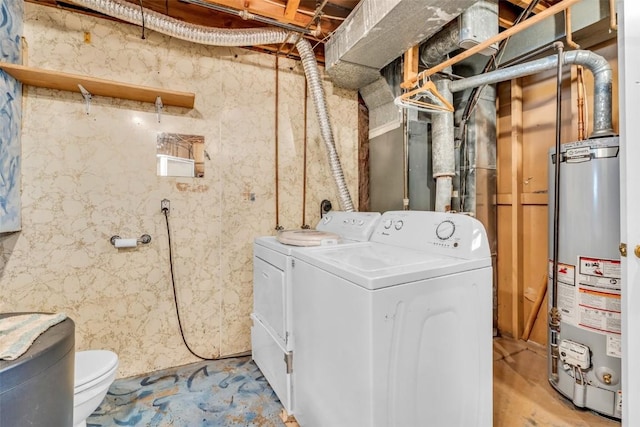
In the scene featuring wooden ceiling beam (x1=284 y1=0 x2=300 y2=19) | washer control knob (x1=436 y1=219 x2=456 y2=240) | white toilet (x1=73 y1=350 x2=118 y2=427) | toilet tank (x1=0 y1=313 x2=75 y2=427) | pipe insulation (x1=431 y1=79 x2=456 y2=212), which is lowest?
white toilet (x1=73 y1=350 x2=118 y2=427)

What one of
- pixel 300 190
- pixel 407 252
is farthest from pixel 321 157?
pixel 407 252

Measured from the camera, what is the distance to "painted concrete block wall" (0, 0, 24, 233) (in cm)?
157

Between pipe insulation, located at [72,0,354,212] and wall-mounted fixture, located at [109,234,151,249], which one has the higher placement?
pipe insulation, located at [72,0,354,212]

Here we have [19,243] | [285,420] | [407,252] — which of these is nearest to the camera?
[407,252]

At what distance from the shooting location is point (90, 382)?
4.75ft

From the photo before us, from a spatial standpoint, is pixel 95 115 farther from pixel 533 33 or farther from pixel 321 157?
pixel 533 33

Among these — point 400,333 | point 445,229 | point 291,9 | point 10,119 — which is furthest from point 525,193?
point 10,119

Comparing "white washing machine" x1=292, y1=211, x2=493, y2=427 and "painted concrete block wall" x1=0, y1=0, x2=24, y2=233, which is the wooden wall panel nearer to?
"white washing machine" x1=292, y1=211, x2=493, y2=427

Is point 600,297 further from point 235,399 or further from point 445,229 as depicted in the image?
point 235,399

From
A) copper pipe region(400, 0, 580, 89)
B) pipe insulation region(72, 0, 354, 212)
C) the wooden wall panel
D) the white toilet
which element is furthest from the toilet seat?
the wooden wall panel

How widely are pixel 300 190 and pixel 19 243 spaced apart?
1835 mm

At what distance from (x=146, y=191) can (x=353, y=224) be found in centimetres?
145

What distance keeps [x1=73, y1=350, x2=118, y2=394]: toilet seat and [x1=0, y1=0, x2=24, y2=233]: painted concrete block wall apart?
80 centimetres

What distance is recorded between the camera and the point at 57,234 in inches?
73.7
